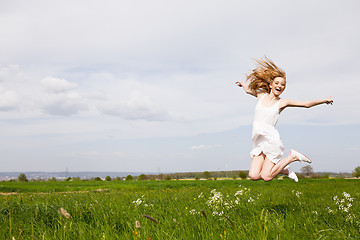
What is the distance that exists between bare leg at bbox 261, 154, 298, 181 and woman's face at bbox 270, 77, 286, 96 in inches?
56.1

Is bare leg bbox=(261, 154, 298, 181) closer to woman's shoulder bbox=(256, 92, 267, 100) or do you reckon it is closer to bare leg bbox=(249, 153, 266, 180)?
bare leg bbox=(249, 153, 266, 180)

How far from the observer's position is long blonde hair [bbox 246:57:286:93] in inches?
273

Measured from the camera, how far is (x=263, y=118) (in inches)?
255

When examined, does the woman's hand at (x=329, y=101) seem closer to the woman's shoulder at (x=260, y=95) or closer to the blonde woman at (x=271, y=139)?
the blonde woman at (x=271, y=139)

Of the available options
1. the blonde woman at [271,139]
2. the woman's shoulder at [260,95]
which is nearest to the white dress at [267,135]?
the blonde woman at [271,139]

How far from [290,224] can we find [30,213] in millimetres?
4239

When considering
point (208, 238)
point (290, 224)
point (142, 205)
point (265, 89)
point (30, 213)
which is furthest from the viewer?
point (265, 89)

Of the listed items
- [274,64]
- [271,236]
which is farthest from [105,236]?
[274,64]

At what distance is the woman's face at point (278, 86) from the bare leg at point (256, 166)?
1.41m

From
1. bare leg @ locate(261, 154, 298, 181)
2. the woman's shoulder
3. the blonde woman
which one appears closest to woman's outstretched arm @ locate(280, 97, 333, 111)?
the blonde woman

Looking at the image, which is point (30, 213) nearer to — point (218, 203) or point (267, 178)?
point (218, 203)

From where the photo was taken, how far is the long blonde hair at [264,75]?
6.92 meters

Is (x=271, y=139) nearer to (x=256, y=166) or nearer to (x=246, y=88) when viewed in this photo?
(x=256, y=166)

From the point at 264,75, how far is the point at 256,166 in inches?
81.9
